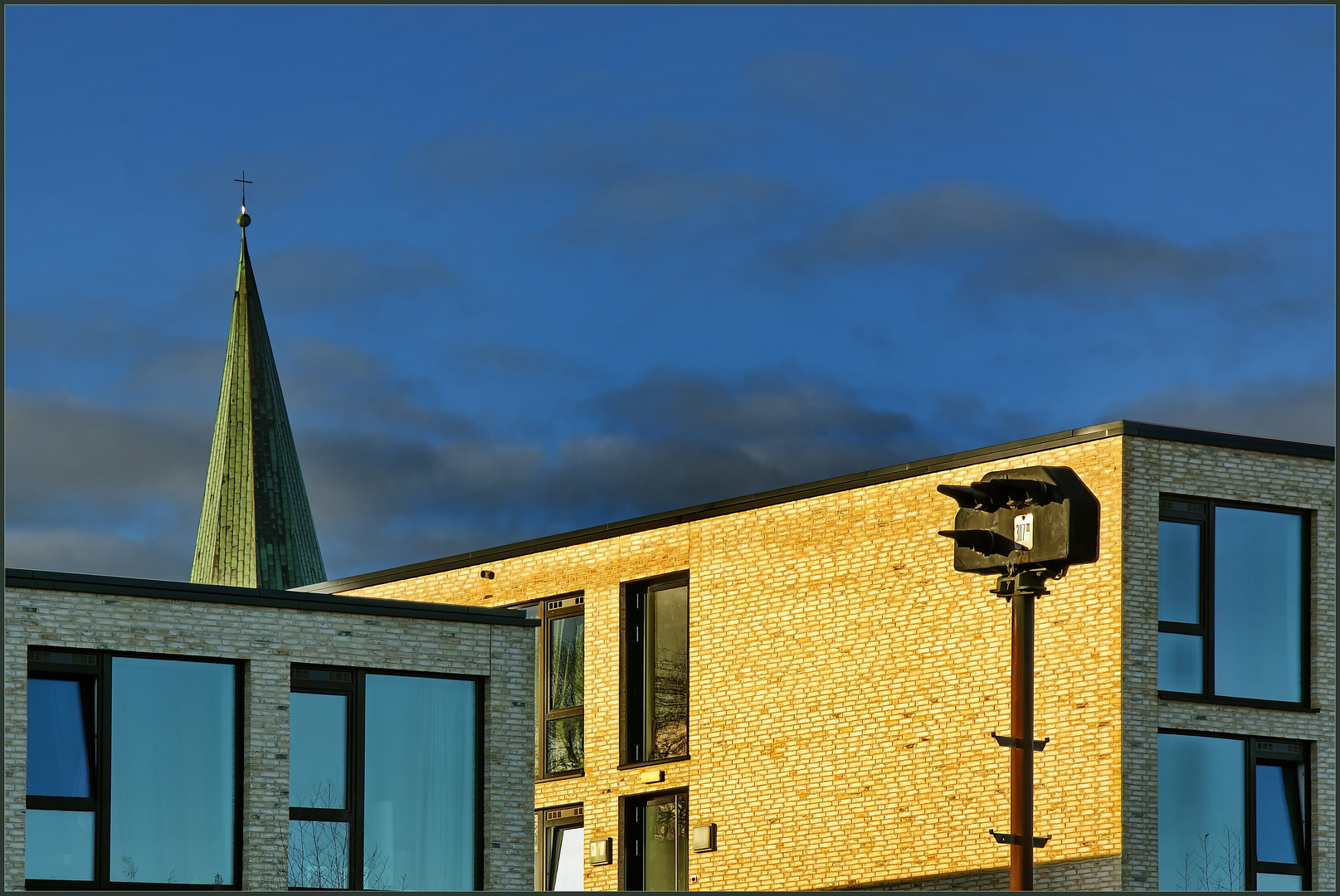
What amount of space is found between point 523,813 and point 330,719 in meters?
2.68

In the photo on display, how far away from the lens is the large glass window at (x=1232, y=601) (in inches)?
1135

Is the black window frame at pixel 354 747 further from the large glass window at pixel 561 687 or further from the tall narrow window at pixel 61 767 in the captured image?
the large glass window at pixel 561 687

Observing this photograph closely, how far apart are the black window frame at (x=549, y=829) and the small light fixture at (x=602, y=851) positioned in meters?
0.66

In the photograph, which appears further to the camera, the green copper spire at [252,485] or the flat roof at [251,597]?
the green copper spire at [252,485]

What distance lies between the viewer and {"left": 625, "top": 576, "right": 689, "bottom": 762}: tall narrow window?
3456 cm

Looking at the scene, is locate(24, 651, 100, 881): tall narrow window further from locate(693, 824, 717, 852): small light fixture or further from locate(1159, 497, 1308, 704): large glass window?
locate(1159, 497, 1308, 704): large glass window

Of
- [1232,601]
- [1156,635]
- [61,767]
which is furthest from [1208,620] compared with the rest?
[61,767]

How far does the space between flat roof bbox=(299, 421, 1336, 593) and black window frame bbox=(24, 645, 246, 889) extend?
38.9 ft

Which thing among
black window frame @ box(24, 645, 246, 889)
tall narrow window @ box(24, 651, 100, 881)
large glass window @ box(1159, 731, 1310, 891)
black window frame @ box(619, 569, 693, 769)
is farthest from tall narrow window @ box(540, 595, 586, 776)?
tall narrow window @ box(24, 651, 100, 881)

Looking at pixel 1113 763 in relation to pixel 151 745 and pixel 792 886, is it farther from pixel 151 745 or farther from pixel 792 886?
pixel 151 745

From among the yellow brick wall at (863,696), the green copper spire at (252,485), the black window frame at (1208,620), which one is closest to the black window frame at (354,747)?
the yellow brick wall at (863,696)

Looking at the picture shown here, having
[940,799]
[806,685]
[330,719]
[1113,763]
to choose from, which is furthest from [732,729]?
[330,719]

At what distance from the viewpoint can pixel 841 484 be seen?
32406mm

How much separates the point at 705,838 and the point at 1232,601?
9.35 metres
